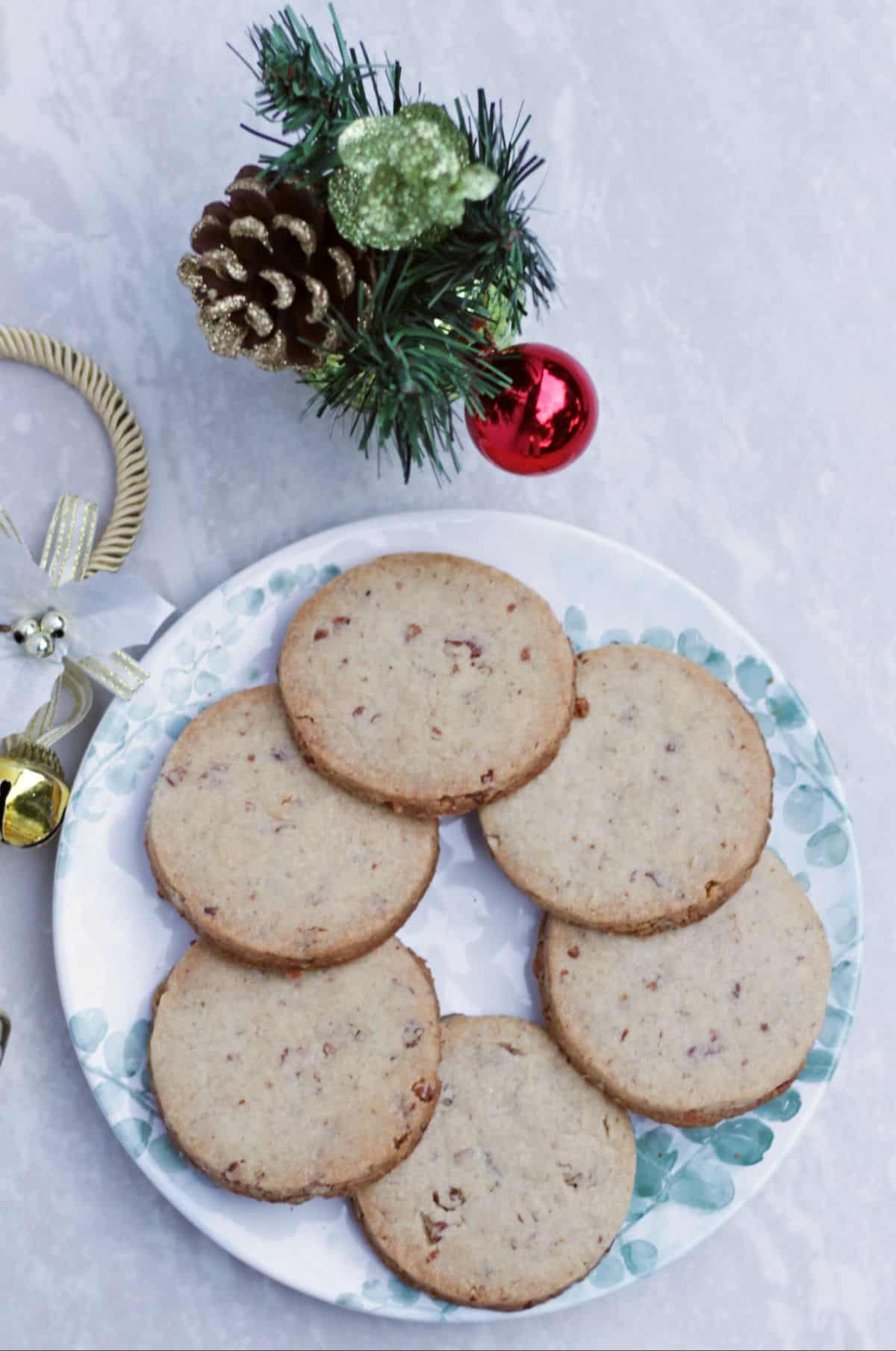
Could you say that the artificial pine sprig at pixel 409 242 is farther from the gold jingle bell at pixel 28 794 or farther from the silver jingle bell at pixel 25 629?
the gold jingle bell at pixel 28 794

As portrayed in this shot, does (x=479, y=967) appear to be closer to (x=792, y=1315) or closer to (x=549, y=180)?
(x=792, y=1315)

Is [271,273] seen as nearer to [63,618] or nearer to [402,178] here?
[402,178]

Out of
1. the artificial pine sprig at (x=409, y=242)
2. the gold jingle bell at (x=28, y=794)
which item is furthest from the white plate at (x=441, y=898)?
the artificial pine sprig at (x=409, y=242)

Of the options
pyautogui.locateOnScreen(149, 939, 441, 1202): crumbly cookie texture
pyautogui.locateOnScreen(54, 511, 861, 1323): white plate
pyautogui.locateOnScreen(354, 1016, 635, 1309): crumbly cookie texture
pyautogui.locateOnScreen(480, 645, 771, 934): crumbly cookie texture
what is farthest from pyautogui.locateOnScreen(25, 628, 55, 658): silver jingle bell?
pyautogui.locateOnScreen(354, 1016, 635, 1309): crumbly cookie texture

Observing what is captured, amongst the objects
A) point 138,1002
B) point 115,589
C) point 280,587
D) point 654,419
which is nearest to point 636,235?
point 654,419

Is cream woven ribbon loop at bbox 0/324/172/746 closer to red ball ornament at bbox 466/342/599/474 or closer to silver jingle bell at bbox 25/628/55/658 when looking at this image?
silver jingle bell at bbox 25/628/55/658
